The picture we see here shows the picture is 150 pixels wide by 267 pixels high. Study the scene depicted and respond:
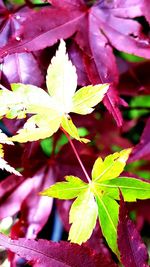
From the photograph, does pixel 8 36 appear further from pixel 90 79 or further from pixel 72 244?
pixel 72 244

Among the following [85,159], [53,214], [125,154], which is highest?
[125,154]

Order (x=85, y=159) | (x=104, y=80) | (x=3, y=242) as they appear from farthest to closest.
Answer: (x=85, y=159) → (x=104, y=80) → (x=3, y=242)

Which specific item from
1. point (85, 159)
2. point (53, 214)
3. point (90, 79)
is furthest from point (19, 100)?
point (53, 214)

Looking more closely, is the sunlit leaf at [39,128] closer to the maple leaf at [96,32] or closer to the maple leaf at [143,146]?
the maple leaf at [96,32]

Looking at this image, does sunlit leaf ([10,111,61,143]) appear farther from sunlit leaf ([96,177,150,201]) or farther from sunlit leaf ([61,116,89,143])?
sunlit leaf ([96,177,150,201])

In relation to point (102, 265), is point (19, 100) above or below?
above

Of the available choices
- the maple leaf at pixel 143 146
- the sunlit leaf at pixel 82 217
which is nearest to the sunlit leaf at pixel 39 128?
the sunlit leaf at pixel 82 217

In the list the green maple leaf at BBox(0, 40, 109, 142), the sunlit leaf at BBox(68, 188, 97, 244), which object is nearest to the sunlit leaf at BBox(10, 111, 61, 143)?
the green maple leaf at BBox(0, 40, 109, 142)
